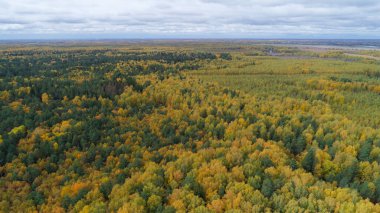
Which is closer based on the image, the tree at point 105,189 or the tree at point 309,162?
the tree at point 105,189

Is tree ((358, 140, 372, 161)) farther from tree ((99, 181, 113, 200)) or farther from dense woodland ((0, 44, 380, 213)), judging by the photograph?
tree ((99, 181, 113, 200))

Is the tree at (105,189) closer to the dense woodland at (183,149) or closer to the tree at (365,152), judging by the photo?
the dense woodland at (183,149)

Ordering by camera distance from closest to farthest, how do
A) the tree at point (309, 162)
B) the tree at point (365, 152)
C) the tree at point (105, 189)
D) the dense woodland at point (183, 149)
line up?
the dense woodland at point (183, 149)
the tree at point (105, 189)
the tree at point (309, 162)
the tree at point (365, 152)

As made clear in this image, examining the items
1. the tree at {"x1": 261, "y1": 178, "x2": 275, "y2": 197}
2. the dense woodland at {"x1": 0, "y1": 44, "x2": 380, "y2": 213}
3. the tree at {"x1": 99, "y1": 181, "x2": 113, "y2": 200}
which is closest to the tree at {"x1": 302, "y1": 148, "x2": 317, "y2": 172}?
the dense woodland at {"x1": 0, "y1": 44, "x2": 380, "y2": 213}

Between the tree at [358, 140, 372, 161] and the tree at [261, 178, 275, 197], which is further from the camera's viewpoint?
the tree at [358, 140, 372, 161]

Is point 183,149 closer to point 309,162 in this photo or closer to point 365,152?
point 309,162

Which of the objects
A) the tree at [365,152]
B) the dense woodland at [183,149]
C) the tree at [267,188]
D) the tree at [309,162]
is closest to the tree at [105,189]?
the dense woodland at [183,149]

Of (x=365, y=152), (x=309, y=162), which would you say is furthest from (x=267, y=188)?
(x=365, y=152)

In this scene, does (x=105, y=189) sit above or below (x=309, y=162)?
below
